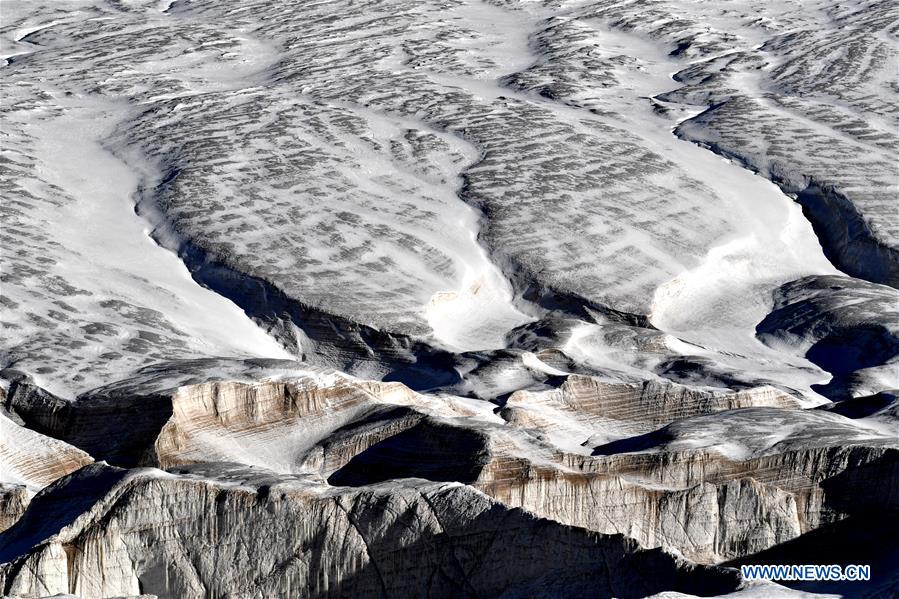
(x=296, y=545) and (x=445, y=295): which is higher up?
(x=296, y=545)

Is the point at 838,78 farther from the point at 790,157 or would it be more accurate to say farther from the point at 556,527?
the point at 556,527

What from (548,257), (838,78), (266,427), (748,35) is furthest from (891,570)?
(748,35)

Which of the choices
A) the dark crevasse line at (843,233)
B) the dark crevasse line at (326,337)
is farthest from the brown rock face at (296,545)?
the dark crevasse line at (843,233)

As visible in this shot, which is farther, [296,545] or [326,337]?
[326,337]

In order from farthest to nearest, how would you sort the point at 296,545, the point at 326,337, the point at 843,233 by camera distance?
the point at 843,233
the point at 326,337
the point at 296,545

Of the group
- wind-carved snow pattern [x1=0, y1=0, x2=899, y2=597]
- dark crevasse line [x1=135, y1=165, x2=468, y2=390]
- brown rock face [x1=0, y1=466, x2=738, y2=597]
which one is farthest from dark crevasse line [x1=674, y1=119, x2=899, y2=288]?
brown rock face [x1=0, y1=466, x2=738, y2=597]

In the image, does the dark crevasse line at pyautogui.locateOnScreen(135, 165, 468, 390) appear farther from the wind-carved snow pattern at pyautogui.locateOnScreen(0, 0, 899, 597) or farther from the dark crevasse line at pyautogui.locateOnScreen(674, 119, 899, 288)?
the dark crevasse line at pyautogui.locateOnScreen(674, 119, 899, 288)

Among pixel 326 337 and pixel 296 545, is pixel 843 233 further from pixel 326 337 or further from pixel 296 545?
pixel 296 545

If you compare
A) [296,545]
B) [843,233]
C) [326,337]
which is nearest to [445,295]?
[326,337]
